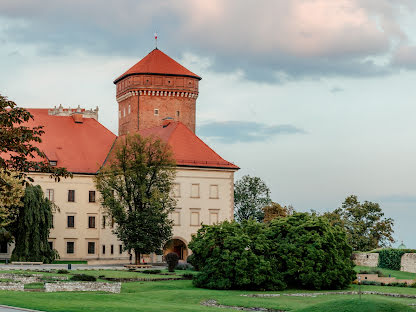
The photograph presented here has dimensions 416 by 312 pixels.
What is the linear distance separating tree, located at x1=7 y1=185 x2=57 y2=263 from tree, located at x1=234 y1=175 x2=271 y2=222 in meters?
41.4

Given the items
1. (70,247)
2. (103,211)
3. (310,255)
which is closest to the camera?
(310,255)

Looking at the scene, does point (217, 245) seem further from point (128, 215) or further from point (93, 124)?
point (93, 124)

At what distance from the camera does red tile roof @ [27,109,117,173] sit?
7856 centimetres

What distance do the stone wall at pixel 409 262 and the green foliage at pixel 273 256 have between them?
1631cm

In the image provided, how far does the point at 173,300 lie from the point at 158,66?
5565 cm

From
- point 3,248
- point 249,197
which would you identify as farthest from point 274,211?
point 3,248

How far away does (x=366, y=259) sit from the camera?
67188 mm

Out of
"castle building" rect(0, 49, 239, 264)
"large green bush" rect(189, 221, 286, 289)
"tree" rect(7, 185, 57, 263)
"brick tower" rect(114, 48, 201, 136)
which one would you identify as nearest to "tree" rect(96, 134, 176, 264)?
"tree" rect(7, 185, 57, 263)

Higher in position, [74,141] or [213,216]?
[74,141]

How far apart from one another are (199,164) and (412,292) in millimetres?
34329

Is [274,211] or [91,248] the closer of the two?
[91,248]

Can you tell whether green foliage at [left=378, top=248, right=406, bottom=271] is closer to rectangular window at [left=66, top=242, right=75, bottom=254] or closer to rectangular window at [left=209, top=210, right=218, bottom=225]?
rectangular window at [left=209, top=210, right=218, bottom=225]

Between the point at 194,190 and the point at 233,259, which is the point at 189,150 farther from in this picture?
the point at 233,259

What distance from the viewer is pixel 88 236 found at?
78.1 meters
